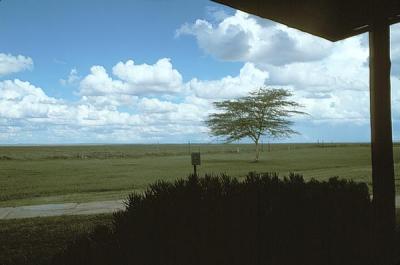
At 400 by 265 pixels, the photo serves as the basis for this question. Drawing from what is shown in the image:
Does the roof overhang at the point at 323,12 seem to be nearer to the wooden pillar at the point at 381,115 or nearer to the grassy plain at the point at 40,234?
the wooden pillar at the point at 381,115

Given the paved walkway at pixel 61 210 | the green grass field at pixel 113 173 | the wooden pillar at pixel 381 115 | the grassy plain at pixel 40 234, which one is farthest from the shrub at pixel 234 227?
the green grass field at pixel 113 173

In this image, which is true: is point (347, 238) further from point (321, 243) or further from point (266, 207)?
point (266, 207)

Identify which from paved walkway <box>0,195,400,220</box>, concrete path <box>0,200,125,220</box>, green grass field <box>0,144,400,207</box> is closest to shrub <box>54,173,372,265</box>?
paved walkway <box>0,195,400,220</box>

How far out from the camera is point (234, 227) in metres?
3.34

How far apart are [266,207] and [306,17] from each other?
320 centimetres

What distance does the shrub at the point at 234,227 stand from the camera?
3.02m

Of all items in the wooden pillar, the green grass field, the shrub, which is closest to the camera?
the shrub

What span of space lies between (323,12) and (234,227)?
3.55m

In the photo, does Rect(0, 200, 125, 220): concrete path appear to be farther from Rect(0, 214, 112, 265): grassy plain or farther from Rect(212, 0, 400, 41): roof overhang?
Rect(212, 0, 400, 41): roof overhang

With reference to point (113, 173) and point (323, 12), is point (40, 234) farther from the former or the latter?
point (113, 173)

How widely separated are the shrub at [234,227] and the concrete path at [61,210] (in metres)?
6.71

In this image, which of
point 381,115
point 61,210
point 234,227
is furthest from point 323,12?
point 61,210

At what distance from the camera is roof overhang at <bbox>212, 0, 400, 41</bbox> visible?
5213 millimetres

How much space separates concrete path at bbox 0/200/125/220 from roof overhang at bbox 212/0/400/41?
20.5ft
